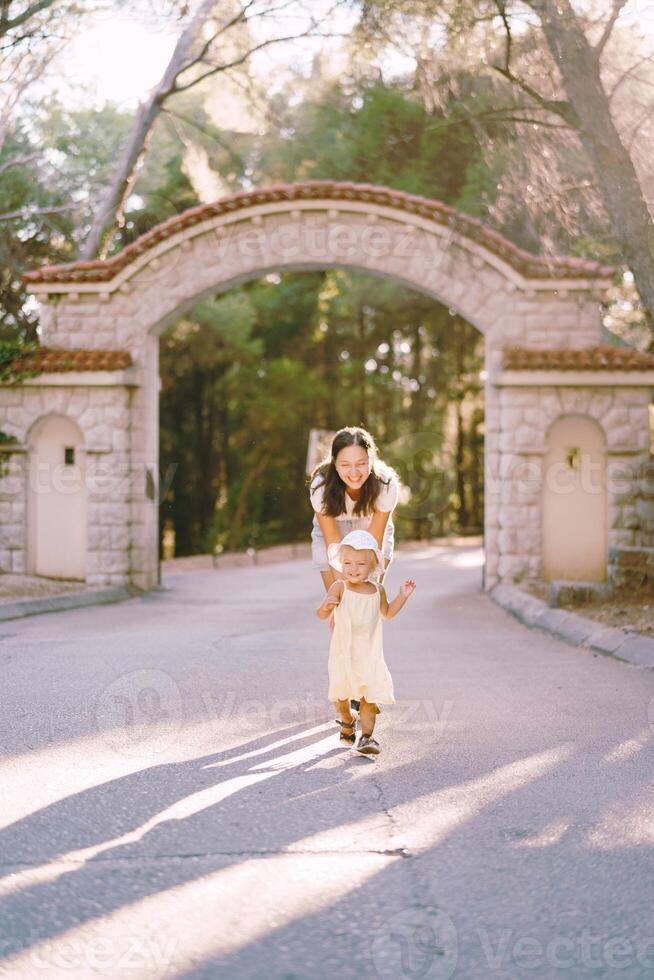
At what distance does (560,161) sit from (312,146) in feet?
49.4

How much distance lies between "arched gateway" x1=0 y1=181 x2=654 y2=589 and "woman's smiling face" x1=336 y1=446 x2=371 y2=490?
966 cm

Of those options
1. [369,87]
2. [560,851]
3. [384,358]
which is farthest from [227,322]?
[560,851]

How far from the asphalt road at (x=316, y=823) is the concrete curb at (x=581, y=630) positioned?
0.42 meters

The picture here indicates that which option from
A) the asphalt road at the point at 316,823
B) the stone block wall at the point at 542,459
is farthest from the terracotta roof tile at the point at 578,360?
the asphalt road at the point at 316,823

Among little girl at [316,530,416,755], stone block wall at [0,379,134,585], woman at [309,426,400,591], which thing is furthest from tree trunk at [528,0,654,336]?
stone block wall at [0,379,134,585]

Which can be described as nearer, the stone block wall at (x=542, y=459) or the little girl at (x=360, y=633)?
the little girl at (x=360, y=633)

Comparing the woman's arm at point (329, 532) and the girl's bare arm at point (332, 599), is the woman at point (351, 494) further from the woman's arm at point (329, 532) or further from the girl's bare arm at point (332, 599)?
the girl's bare arm at point (332, 599)

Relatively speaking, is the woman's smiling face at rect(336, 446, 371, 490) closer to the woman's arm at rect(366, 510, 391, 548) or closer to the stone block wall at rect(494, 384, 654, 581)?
the woman's arm at rect(366, 510, 391, 548)

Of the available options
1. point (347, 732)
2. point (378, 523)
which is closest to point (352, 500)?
point (378, 523)

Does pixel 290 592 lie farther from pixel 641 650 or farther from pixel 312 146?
pixel 312 146

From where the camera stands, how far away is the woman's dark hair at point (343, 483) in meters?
5.86

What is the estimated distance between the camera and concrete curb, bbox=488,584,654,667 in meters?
8.62

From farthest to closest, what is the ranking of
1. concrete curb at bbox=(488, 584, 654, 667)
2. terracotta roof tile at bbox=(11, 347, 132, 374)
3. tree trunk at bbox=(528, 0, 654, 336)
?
terracotta roof tile at bbox=(11, 347, 132, 374), tree trunk at bbox=(528, 0, 654, 336), concrete curb at bbox=(488, 584, 654, 667)

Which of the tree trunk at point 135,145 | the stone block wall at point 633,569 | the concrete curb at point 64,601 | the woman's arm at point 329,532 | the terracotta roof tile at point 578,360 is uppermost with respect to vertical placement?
the tree trunk at point 135,145
